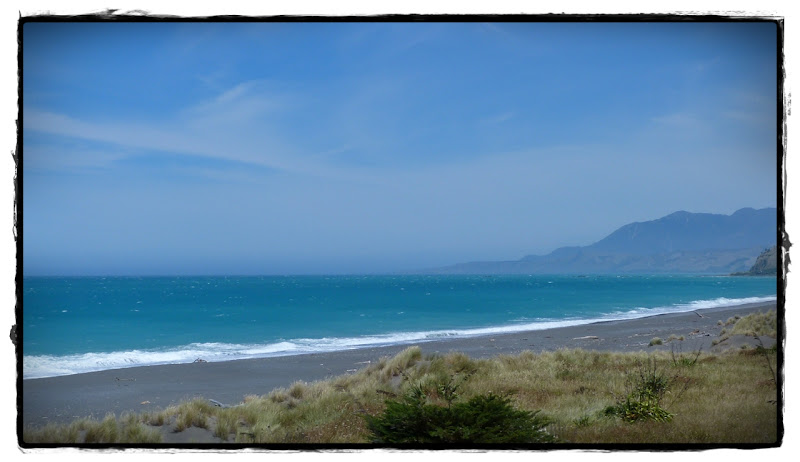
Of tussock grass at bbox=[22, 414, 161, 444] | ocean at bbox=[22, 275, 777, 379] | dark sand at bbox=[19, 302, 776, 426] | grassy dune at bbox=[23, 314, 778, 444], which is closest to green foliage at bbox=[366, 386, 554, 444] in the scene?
grassy dune at bbox=[23, 314, 778, 444]

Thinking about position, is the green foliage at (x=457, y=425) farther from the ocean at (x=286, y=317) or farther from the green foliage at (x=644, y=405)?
the ocean at (x=286, y=317)

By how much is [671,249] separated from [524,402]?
6.18m

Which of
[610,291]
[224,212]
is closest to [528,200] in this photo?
[224,212]

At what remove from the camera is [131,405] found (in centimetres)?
559

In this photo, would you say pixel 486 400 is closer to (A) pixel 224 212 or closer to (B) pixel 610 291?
(A) pixel 224 212

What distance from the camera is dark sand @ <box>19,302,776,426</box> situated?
4.36 m

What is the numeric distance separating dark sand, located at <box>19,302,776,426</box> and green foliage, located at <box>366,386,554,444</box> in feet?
7.35

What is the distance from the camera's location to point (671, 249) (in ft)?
31.8

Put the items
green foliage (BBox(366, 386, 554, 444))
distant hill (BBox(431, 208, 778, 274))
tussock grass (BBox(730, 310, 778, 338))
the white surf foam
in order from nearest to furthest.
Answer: green foliage (BBox(366, 386, 554, 444)) < the white surf foam < distant hill (BBox(431, 208, 778, 274)) < tussock grass (BBox(730, 310, 778, 338))

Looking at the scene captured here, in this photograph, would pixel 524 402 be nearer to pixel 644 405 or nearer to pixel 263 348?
pixel 644 405

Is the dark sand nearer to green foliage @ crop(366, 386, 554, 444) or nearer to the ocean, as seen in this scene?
the ocean

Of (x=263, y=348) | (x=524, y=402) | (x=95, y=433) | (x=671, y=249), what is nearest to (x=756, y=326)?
(x=671, y=249)

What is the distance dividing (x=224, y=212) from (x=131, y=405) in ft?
7.25

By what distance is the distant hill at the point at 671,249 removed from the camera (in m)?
4.64
